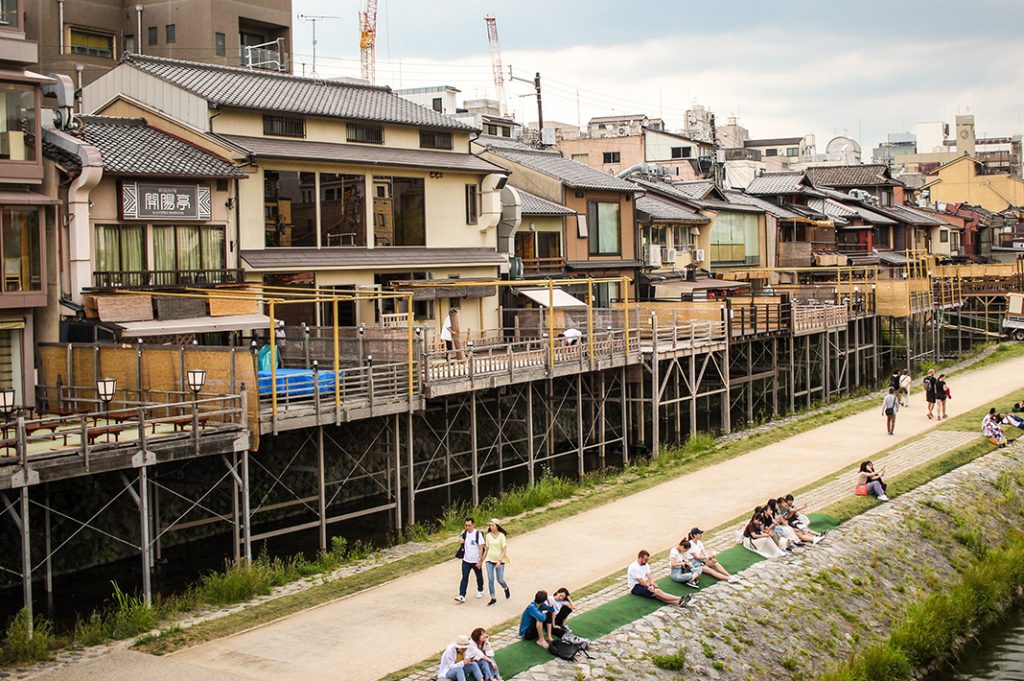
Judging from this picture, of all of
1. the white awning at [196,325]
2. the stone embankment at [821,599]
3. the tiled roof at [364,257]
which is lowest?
the stone embankment at [821,599]

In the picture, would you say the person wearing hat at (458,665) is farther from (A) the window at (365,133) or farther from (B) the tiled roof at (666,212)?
(B) the tiled roof at (666,212)

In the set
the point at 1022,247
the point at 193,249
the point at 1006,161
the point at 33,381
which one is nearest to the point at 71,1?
the point at 193,249

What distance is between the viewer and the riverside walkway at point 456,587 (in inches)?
699

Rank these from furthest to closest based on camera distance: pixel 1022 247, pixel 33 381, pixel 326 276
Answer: pixel 1022 247 → pixel 326 276 → pixel 33 381

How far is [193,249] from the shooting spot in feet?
102

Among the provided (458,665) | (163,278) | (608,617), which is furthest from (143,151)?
(458,665)

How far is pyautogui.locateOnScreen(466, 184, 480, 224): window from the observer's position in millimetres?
40219

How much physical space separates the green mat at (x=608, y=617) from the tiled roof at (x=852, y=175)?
214 feet

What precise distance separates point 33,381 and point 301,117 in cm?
1252

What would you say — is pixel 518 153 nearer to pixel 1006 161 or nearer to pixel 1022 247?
pixel 1022 247

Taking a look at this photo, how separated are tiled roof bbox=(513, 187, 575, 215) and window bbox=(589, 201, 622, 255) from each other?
231 centimetres

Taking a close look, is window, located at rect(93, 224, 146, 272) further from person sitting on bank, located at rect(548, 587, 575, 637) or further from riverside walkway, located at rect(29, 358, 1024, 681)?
person sitting on bank, located at rect(548, 587, 575, 637)

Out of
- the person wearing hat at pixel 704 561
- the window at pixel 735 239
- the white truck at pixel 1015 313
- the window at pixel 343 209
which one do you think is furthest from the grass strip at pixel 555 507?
the white truck at pixel 1015 313

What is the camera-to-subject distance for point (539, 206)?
46.1 metres
